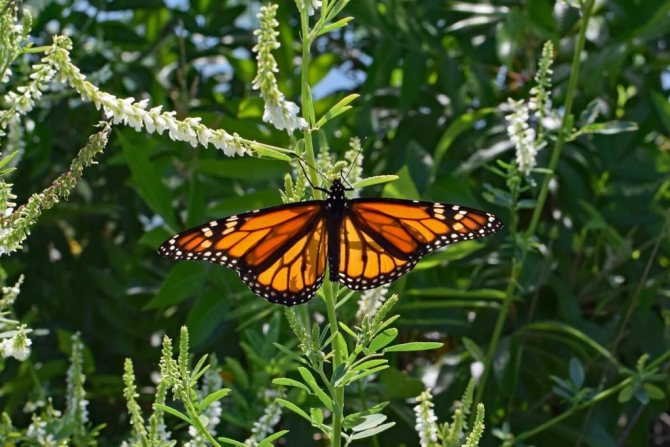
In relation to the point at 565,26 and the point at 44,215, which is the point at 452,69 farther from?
the point at 44,215

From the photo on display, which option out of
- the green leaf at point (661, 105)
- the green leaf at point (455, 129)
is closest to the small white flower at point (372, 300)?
the green leaf at point (455, 129)

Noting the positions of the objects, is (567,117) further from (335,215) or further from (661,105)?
(661,105)

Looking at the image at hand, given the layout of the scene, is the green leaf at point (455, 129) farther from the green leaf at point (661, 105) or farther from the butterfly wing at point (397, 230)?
the butterfly wing at point (397, 230)

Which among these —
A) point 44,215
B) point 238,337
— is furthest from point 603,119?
point 44,215

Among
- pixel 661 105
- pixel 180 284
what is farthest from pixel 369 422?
pixel 661 105

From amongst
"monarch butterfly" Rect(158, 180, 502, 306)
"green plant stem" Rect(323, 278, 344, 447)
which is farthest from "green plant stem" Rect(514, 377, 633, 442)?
"green plant stem" Rect(323, 278, 344, 447)
